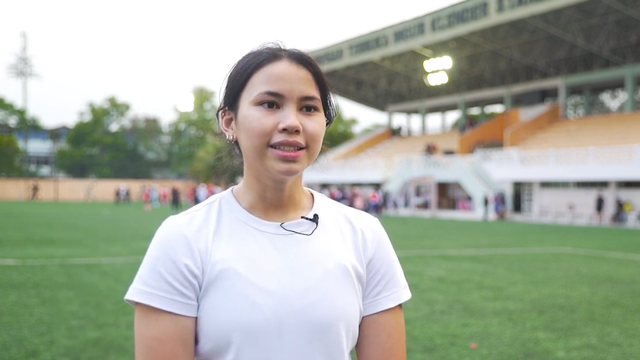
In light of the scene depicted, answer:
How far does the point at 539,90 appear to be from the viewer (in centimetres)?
3612

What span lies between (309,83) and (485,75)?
128 ft

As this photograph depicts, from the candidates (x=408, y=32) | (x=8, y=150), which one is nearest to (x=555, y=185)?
(x=408, y=32)

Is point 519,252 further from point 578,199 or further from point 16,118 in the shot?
point 16,118

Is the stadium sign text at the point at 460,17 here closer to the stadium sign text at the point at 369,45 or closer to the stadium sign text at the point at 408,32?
the stadium sign text at the point at 408,32

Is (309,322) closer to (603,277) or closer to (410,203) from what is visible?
(603,277)

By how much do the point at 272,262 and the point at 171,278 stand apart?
0.24 m

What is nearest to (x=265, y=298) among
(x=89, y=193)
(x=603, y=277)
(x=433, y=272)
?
(x=433, y=272)

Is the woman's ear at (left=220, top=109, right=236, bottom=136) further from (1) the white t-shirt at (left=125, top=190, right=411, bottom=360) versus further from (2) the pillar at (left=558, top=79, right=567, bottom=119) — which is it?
(2) the pillar at (left=558, top=79, right=567, bottom=119)

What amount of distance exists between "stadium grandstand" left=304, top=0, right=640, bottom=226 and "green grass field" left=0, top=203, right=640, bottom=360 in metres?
10.6

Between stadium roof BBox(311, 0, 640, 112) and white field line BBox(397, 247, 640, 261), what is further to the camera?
stadium roof BBox(311, 0, 640, 112)

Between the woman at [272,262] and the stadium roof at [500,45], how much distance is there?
25.3 metres

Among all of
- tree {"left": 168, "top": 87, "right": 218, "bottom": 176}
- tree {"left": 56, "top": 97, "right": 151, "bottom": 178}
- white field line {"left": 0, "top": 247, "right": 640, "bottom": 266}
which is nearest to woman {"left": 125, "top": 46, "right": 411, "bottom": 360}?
white field line {"left": 0, "top": 247, "right": 640, "bottom": 266}

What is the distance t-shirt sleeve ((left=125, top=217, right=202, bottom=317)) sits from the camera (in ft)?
4.43

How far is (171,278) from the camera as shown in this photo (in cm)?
135
